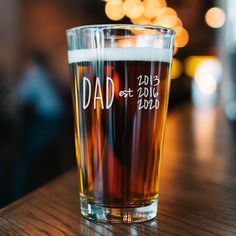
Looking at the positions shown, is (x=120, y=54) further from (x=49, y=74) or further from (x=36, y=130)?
(x=49, y=74)

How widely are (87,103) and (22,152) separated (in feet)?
9.51

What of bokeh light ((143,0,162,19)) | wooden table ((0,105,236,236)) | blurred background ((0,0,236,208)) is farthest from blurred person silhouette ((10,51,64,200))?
bokeh light ((143,0,162,19))

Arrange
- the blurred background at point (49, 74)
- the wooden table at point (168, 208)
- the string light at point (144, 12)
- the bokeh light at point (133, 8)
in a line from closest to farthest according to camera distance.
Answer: the wooden table at point (168, 208) → the blurred background at point (49, 74) → the bokeh light at point (133, 8) → the string light at point (144, 12)

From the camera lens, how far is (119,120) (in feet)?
1.72

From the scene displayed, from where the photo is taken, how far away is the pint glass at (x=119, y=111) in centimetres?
51

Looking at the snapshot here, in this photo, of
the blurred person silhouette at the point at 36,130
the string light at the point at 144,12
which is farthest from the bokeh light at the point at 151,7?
the blurred person silhouette at the point at 36,130

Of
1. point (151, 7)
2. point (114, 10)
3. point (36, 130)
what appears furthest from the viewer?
point (114, 10)

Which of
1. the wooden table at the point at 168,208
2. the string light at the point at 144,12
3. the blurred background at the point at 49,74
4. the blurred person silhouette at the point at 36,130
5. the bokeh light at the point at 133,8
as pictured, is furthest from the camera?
the string light at the point at 144,12

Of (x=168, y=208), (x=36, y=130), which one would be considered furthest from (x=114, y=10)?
(x=168, y=208)

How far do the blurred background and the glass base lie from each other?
1.69 metres

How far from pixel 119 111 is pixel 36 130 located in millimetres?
2890

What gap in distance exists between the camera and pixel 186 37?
8.73 m

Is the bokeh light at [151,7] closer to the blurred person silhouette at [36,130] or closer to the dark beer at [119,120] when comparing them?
the blurred person silhouette at [36,130]

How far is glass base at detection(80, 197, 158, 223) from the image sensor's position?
1.70 feet
